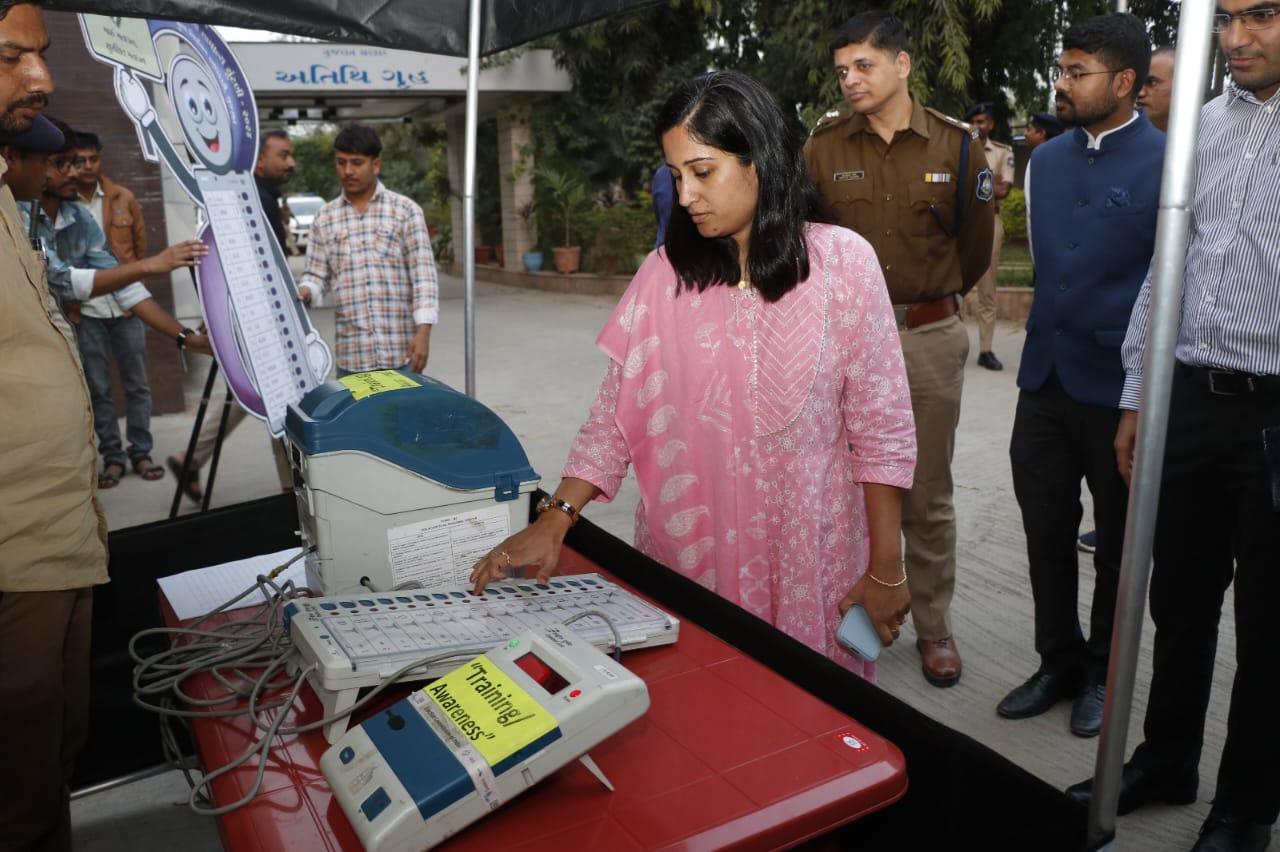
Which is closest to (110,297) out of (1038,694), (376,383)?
(376,383)

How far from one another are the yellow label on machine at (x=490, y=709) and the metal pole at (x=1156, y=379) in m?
0.64

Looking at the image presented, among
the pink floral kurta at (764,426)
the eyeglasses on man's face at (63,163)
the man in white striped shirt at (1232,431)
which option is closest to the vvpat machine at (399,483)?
the pink floral kurta at (764,426)

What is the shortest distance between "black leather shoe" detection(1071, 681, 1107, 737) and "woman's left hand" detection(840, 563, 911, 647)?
132 centimetres

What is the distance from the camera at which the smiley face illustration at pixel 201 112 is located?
313 centimetres

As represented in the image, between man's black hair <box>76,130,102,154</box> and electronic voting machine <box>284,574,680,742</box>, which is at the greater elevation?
man's black hair <box>76,130,102,154</box>

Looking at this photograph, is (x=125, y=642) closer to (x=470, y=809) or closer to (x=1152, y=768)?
(x=470, y=809)

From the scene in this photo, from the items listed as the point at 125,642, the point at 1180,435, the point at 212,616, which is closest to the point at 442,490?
the point at 212,616

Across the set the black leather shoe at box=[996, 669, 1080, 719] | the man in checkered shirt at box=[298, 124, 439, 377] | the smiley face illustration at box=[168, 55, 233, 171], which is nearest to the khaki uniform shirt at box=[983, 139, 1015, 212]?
the man in checkered shirt at box=[298, 124, 439, 377]

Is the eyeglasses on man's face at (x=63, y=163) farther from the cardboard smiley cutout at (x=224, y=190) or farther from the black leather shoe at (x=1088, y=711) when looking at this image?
the black leather shoe at (x=1088, y=711)

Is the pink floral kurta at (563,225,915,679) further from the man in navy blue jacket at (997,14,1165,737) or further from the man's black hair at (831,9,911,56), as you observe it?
the man's black hair at (831,9,911,56)

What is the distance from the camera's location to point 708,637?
139cm

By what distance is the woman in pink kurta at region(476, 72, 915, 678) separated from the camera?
1.61 meters

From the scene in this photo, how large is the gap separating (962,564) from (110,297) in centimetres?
446

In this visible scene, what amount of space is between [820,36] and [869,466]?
1167 centimetres
